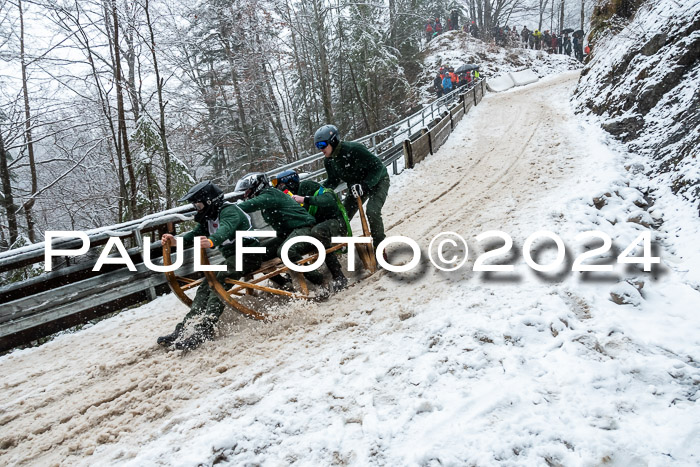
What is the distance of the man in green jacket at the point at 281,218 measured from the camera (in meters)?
5.01

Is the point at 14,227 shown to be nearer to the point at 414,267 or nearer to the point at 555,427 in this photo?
the point at 414,267

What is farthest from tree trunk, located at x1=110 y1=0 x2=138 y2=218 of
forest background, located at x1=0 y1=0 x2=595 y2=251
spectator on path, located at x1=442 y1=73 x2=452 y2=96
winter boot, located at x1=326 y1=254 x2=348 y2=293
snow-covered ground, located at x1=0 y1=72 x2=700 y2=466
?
spectator on path, located at x1=442 y1=73 x2=452 y2=96

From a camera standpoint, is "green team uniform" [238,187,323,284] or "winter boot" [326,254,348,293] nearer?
"green team uniform" [238,187,323,284]

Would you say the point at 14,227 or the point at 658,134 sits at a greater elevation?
the point at 658,134

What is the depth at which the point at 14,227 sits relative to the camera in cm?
1141

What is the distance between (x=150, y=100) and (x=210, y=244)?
11182 mm

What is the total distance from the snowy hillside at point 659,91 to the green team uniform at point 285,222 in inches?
208

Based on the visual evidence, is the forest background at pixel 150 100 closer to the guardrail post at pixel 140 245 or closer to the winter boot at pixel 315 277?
the guardrail post at pixel 140 245

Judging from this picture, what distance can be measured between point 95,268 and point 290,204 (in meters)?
2.94

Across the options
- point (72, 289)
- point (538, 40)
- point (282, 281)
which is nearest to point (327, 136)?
point (282, 281)

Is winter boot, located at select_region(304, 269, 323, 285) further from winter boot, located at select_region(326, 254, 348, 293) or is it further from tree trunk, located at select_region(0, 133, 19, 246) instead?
tree trunk, located at select_region(0, 133, 19, 246)

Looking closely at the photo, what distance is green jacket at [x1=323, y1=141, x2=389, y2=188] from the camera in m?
5.75

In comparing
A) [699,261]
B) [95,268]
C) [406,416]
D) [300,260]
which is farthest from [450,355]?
[95,268]

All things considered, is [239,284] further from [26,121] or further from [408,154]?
[26,121]
